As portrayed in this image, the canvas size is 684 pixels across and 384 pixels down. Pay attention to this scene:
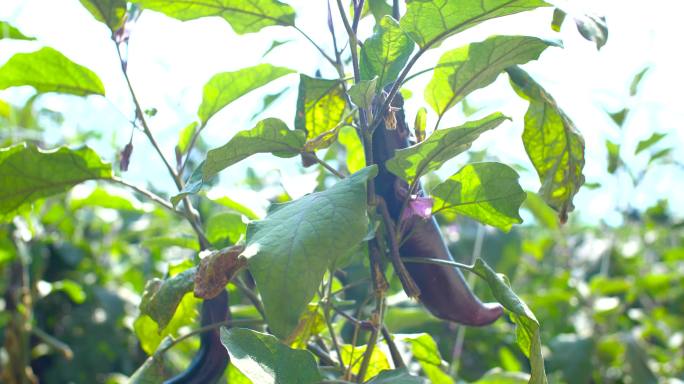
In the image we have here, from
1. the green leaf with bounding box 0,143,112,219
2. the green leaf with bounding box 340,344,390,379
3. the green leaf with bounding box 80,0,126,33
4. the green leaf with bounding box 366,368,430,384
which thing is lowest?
the green leaf with bounding box 340,344,390,379

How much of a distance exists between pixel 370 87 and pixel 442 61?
15 cm

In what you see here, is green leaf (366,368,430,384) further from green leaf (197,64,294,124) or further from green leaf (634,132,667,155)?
green leaf (634,132,667,155)

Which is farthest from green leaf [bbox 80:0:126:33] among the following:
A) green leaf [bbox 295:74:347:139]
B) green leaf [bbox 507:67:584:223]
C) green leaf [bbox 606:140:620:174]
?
green leaf [bbox 606:140:620:174]

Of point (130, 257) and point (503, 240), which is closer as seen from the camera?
point (503, 240)

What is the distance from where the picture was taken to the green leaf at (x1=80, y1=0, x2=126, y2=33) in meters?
0.90

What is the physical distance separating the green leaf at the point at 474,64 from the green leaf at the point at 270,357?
1.11 ft

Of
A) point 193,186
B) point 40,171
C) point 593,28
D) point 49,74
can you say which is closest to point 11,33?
point 49,74

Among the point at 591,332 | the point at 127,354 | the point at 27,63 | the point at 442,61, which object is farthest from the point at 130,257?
the point at 442,61

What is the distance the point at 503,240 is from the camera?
2.05 metres

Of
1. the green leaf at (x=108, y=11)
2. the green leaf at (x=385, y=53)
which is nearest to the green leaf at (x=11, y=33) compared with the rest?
the green leaf at (x=108, y=11)

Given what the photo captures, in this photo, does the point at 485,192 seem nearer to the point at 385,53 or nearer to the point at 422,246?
the point at 422,246

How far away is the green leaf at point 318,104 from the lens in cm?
87

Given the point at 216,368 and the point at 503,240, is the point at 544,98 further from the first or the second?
the point at 503,240

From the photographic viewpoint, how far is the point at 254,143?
30.0 inches
